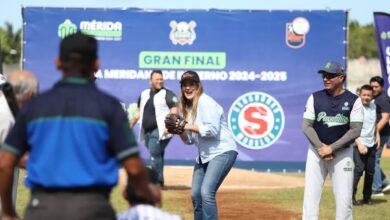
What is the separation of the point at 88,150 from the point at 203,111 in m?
4.38

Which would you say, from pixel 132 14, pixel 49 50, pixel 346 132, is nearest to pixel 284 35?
pixel 132 14

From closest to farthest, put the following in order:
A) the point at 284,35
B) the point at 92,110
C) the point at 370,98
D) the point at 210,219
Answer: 1. the point at 92,110
2. the point at 210,219
3. the point at 370,98
4. the point at 284,35

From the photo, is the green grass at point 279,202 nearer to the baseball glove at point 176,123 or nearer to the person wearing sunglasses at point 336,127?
the person wearing sunglasses at point 336,127

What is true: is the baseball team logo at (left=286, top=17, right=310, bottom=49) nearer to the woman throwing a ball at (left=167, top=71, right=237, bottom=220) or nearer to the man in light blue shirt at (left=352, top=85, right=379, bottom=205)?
the man in light blue shirt at (left=352, top=85, right=379, bottom=205)

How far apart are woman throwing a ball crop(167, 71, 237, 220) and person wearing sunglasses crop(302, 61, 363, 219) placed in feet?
3.03

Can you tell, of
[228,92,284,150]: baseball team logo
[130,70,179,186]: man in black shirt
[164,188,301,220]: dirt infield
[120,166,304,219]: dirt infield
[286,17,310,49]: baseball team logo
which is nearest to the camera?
[164,188,301,220]: dirt infield

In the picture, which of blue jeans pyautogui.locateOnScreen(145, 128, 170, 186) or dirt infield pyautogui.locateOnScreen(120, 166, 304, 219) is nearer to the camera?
dirt infield pyautogui.locateOnScreen(120, 166, 304, 219)

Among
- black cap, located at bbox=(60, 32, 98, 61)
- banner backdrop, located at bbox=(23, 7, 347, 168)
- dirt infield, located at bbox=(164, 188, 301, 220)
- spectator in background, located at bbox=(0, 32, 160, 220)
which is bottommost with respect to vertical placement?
dirt infield, located at bbox=(164, 188, 301, 220)

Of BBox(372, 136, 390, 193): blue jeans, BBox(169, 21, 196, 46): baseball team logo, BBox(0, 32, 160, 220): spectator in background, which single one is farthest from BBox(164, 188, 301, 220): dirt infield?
BBox(0, 32, 160, 220): spectator in background

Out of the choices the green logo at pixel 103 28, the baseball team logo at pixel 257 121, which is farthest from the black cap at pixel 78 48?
the green logo at pixel 103 28

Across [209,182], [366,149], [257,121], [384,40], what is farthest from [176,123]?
[384,40]

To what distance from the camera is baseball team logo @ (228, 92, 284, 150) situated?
1856cm

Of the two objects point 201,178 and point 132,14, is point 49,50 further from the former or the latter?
point 201,178

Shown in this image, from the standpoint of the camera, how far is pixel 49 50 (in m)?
18.8
